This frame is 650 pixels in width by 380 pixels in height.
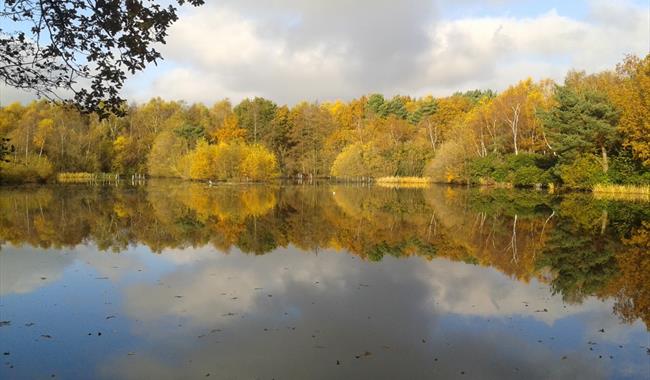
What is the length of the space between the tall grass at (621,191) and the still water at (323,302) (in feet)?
55.2

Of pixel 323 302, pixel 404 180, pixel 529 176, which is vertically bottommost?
pixel 323 302

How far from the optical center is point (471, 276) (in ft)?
35.5

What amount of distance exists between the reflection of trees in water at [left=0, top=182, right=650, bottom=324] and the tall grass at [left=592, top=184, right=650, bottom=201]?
7.51 m

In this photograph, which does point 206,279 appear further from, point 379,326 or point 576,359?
point 576,359

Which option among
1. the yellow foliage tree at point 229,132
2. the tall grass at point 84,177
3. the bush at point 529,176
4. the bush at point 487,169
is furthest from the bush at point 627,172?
the tall grass at point 84,177

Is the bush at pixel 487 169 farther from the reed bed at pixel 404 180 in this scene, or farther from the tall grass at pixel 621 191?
the tall grass at pixel 621 191

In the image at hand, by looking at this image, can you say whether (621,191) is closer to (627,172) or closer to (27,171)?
(627,172)

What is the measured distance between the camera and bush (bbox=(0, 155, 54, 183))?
45.3 meters

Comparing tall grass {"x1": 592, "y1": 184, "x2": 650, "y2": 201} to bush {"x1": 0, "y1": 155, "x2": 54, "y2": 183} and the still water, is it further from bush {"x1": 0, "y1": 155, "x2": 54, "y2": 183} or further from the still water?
bush {"x1": 0, "y1": 155, "x2": 54, "y2": 183}

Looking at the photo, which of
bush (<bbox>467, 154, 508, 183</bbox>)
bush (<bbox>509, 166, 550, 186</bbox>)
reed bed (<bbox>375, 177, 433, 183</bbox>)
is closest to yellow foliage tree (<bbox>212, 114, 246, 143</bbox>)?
reed bed (<bbox>375, 177, 433, 183</bbox>)

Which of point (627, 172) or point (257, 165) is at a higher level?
point (257, 165)

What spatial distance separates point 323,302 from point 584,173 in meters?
34.7

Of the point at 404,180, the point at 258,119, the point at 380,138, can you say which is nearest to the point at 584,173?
the point at 404,180

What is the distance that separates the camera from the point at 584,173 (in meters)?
37.6
